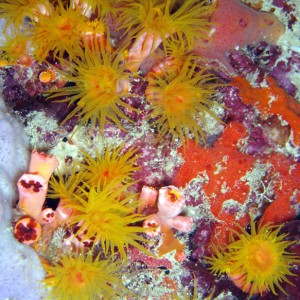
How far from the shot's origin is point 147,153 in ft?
10.8

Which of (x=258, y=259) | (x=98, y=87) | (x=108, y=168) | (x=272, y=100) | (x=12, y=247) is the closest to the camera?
(x=12, y=247)

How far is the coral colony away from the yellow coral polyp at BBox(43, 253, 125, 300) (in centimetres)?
1

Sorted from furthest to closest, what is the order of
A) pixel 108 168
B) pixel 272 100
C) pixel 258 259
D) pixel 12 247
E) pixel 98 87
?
1. pixel 272 100
2. pixel 258 259
3. pixel 108 168
4. pixel 98 87
5. pixel 12 247

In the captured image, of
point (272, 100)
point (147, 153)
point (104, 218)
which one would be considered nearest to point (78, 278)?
point (104, 218)

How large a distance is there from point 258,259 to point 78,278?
5.26 ft

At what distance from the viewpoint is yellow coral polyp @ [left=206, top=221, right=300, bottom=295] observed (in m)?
3.26

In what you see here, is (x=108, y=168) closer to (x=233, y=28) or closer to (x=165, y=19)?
(x=165, y=19)

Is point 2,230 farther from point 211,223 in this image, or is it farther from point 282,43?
point 282,43

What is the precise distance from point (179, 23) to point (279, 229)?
2087 millimetres

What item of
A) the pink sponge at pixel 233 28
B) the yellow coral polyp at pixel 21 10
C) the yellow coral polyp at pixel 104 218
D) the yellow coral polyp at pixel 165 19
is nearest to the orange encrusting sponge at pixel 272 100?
the pink sponge at pixel 233 28

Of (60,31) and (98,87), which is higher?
(60,31)

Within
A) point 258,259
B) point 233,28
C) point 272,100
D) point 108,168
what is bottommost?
point 258,259

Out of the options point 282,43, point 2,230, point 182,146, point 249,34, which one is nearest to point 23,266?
point 2,230

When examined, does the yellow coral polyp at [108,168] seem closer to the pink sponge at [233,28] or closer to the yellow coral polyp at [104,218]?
the yellow coral polyp at [104,218]
